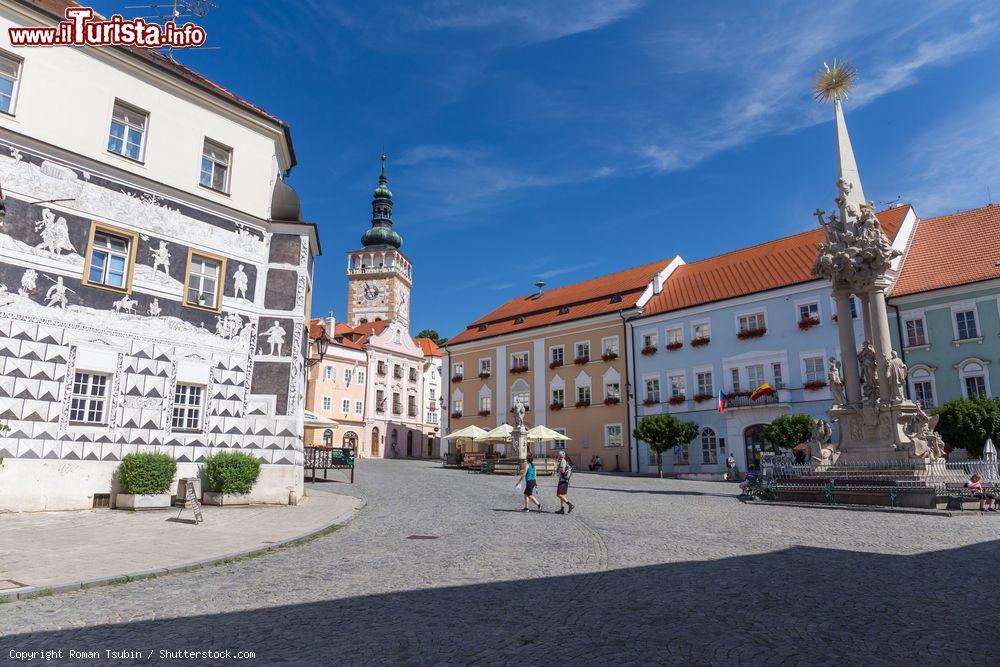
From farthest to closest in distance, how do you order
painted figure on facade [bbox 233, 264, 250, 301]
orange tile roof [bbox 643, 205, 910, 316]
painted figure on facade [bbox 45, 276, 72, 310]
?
orange tile roof [bbox 643, 205, 910, 316], painted figure on facade [bbox 233, 264, 250, 301], painted figure on facade [bbox 45, 276, 72, 310]

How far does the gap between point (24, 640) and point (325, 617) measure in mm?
2458

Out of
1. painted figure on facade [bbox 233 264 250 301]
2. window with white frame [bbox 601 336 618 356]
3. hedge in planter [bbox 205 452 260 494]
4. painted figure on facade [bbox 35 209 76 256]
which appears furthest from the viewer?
window with white frame [bbox 601 336 618 356]

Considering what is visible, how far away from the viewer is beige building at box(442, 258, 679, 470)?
43281mm

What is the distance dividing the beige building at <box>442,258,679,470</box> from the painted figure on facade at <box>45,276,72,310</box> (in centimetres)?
3294

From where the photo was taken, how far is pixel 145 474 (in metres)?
15.4

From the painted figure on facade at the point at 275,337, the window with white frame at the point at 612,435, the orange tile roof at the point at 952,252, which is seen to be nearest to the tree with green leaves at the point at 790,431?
the orange tile roof at the point at 952,252

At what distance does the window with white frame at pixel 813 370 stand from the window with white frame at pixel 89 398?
1254 inches

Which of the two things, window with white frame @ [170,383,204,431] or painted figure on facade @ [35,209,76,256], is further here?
window with white frame @ [170,383,204,431]

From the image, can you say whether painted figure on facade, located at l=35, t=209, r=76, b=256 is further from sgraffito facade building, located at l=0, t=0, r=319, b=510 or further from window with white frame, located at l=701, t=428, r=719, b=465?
window with white frame, located at l=701, t=428, r=719, b=465

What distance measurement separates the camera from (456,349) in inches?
2152

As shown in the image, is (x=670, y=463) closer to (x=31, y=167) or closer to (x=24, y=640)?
(x=31, y=167)

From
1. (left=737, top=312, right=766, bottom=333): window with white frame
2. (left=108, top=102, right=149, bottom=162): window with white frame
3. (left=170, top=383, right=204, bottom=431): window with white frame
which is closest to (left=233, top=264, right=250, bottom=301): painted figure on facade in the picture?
(left=170, top=383, right=204, bottom=431): window with white frame

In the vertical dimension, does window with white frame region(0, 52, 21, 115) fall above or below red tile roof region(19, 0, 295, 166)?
below

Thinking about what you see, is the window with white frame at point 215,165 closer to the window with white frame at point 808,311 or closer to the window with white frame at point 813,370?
the window with white frame at point 808,311
